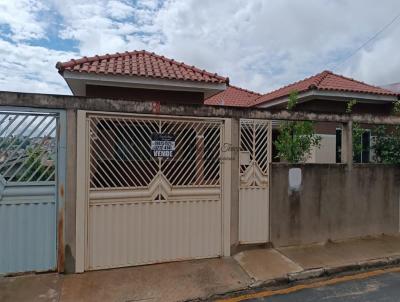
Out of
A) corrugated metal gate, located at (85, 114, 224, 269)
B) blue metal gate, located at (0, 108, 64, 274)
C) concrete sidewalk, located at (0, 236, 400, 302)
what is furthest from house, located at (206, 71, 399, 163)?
blue metal gate, located at (0, 108, 64, 274)

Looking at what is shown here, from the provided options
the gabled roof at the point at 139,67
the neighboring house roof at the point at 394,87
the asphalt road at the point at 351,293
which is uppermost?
the neighboring house roof at the point at 394,87

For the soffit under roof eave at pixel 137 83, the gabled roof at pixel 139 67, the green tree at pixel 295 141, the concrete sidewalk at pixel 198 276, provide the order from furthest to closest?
the gabled roof at pixel 139 67 < the soffit under roof eave at pixel 137 83 < the green tree at pixel 295 141 < the concrete sidewalk at pixel 198 276

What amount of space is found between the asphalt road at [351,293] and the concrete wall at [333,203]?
1.34 metres

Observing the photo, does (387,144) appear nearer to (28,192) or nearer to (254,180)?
(254,180)

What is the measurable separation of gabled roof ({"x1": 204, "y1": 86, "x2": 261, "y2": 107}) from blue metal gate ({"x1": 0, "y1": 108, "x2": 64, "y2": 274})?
9.61 m

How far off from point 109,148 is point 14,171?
4.11 feet

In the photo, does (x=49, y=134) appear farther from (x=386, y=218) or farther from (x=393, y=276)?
(x=386, y=218)

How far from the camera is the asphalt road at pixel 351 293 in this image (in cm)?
389

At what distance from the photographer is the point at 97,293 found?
3.88m

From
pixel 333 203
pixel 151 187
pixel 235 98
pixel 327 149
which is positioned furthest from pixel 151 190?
pixel 235 98

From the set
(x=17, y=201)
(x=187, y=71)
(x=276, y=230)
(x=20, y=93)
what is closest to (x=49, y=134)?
(x=20, y=93)

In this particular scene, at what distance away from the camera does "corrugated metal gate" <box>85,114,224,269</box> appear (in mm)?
4566

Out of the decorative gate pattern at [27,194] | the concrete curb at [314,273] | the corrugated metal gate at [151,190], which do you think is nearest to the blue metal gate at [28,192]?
the decorative gate pattern at [27,194]

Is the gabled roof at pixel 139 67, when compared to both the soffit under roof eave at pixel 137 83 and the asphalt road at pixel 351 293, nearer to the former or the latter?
the soffit under roof eave at pixel 137 83
